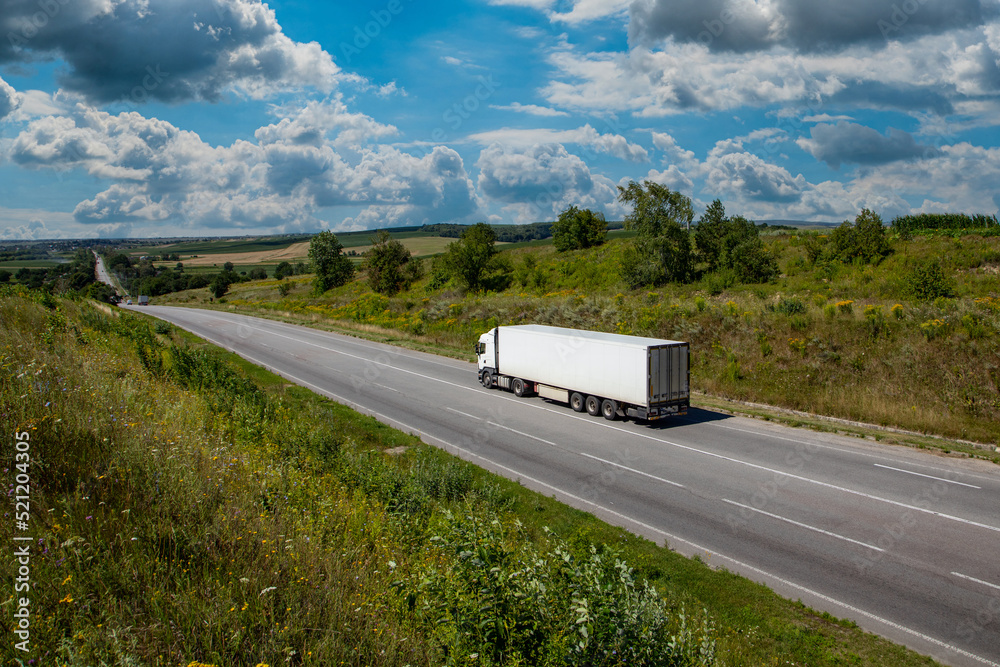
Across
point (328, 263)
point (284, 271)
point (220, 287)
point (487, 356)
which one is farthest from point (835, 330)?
point (284, 271)

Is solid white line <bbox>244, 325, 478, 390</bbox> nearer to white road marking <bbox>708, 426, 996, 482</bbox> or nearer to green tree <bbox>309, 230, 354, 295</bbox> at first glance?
white road marking <bbox>708, 426, 996, 482</bbox>

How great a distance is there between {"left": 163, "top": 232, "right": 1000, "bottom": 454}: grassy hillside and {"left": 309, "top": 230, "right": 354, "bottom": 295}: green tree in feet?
121

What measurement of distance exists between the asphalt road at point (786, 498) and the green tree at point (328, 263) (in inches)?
2377

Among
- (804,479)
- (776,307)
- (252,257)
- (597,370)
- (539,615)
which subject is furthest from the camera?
(252,257)

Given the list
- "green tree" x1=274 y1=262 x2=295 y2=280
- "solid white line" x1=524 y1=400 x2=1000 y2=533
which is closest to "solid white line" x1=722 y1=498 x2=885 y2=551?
"solid white line" x1=524 y1=400 x2=1000 y2=533

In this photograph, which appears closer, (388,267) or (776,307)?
(776,307)

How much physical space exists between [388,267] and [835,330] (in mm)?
52190

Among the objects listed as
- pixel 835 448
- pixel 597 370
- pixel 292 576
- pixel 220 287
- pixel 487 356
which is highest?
pixel 220 287

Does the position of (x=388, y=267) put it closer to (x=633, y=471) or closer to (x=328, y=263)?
(x=328, y=263)

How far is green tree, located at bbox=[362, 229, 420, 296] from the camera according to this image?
67000mm

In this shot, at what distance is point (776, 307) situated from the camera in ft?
86.8

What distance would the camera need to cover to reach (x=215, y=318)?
5847cm

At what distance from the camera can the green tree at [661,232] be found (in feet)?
143

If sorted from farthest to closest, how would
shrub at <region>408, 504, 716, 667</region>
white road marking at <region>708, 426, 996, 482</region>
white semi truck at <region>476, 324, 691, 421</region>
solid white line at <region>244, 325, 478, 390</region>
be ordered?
solid white line at <region>244, 325, 478, 390</region> → white semi truck at <region>476, 324, 691, 421</region> → white road marking at <region>708, 426, 996, 482</region> → shrub at <region>408, 504, 716, 667</region>
